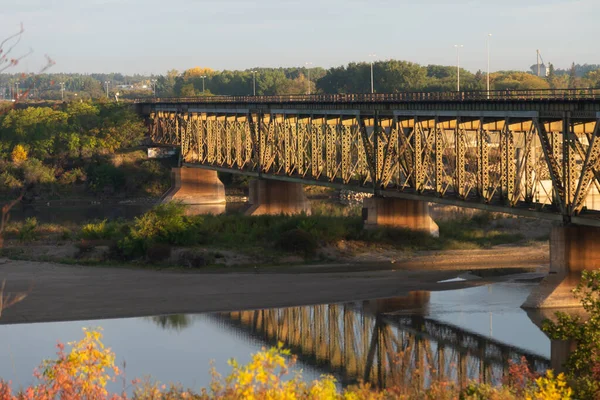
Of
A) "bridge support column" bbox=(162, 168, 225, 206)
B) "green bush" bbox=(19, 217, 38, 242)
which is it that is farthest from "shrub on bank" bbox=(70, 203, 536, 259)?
"bridge support column" bbox=(162, 168, 225, 206)

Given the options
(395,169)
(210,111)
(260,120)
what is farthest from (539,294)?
(210,111)

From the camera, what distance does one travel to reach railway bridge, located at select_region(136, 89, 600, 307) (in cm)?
4434

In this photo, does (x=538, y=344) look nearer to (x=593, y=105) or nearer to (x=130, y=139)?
(x=593, y=105)

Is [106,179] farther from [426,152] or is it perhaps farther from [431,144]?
[426,152]

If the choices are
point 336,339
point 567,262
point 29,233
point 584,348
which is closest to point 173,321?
point 336,339

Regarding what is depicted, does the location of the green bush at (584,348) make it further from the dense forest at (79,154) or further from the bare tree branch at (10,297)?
the dense forest at (79,154)

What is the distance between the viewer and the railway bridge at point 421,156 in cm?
4434

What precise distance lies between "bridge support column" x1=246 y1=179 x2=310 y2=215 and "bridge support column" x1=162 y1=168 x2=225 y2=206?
22.1 m

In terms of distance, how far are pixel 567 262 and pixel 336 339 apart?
10.5 m

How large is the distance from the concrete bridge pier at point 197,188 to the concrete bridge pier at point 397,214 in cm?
4290

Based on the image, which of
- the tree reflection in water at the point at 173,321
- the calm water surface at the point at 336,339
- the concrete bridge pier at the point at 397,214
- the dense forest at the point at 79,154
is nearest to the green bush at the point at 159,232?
the concrete bridge pier at the point at 397,214

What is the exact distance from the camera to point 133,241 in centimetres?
6262

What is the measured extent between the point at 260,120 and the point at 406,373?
56.4 metres

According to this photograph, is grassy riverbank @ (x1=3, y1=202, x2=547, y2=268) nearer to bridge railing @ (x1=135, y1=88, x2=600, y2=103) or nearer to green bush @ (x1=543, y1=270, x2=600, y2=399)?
bridge railing @ (x1=135, y1=88, x2=600, y2=103)
